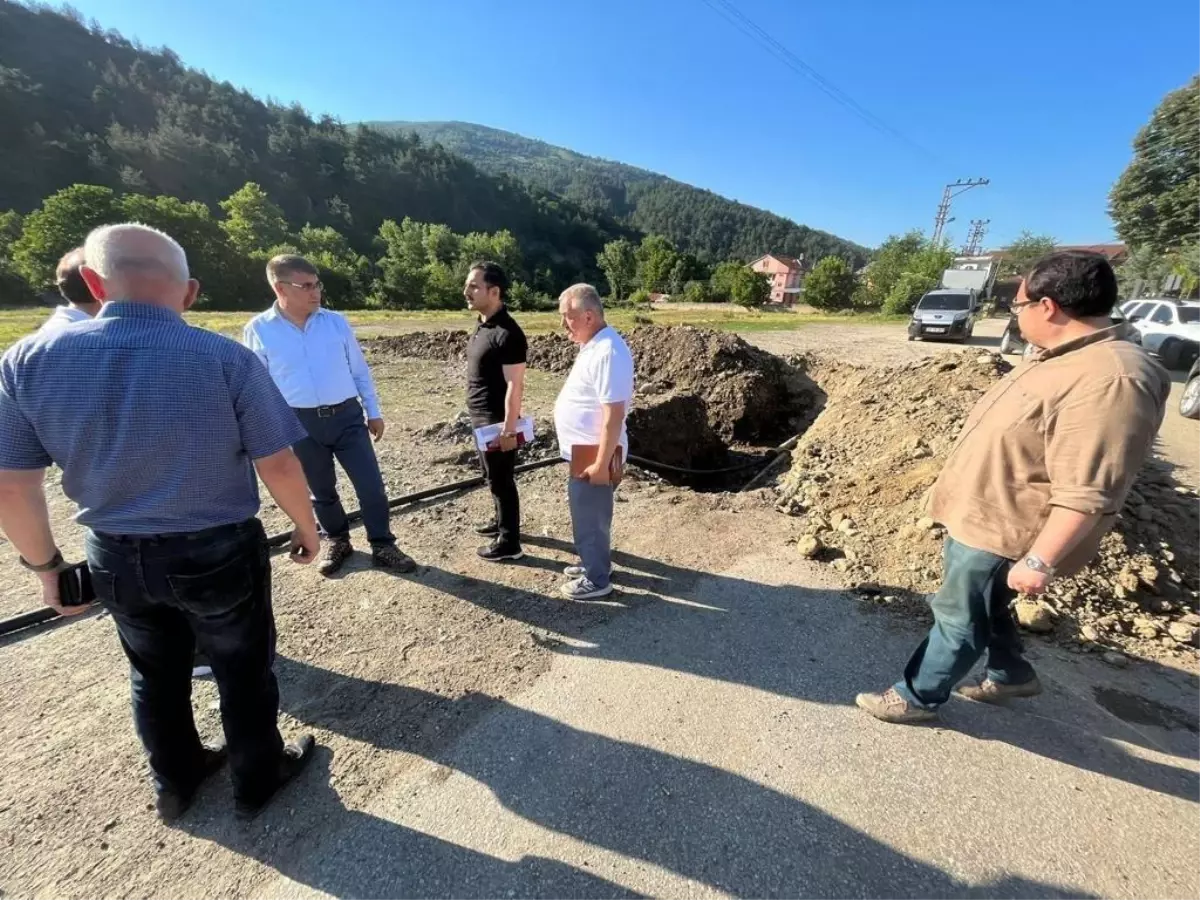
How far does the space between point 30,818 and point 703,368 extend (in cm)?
936

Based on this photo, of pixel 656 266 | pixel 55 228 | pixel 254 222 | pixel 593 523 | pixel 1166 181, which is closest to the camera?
pixel 593 523

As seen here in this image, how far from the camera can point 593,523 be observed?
10.5ft

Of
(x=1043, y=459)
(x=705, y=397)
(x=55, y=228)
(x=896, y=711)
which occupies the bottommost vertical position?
(x=896, y=711)

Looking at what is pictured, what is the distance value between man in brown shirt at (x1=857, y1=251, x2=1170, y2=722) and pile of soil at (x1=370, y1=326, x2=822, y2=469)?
5283mm

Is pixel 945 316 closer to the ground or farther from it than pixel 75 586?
farther from it

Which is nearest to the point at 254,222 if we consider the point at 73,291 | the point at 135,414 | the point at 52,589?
the point at 73,291

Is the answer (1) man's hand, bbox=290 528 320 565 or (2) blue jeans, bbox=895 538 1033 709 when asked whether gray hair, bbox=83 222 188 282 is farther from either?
(2) blue jeans, bbox=895 538 1033 709

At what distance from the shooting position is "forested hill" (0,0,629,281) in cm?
6316

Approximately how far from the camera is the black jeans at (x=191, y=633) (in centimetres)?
163

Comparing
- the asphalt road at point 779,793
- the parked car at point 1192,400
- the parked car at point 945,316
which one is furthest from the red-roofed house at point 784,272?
the asphalt road at point 779,793

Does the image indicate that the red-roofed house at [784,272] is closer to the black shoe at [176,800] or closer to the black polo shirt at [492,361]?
the black polo shirt at [492,361]

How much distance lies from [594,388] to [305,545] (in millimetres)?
1556

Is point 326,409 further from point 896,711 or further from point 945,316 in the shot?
point 945,316

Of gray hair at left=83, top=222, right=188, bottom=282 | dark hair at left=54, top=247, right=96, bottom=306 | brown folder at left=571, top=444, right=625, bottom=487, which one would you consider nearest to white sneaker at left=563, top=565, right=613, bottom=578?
brown folder at left=571, top=444, right=625, bottom=487
